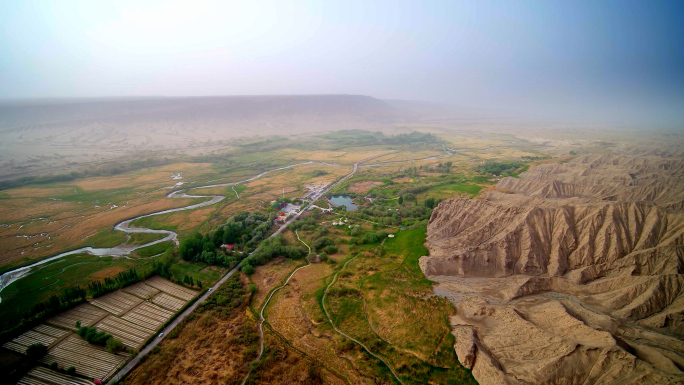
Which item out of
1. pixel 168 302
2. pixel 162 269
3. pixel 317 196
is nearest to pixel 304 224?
pixel 317 196

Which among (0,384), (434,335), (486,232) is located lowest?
(0,384)

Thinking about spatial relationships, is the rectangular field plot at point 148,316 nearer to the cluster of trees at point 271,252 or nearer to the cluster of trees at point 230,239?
the cluster of trees at point 230,239

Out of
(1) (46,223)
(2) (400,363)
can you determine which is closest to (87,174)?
(1) (46,223)

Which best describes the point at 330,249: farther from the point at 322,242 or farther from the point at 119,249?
the point at 119,249

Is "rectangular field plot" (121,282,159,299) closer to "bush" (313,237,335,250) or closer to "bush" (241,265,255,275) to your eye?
"bush" (241,265,255,275)

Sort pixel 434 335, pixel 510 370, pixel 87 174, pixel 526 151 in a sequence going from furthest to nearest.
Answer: pixel 526 151 < pixel 87 174 < pixel 434 335 < pixel 510 370

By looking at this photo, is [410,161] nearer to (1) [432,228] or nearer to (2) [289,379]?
(1) [432,228]

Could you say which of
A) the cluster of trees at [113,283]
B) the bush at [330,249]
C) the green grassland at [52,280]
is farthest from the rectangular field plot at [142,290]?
the bush at [330,249]
